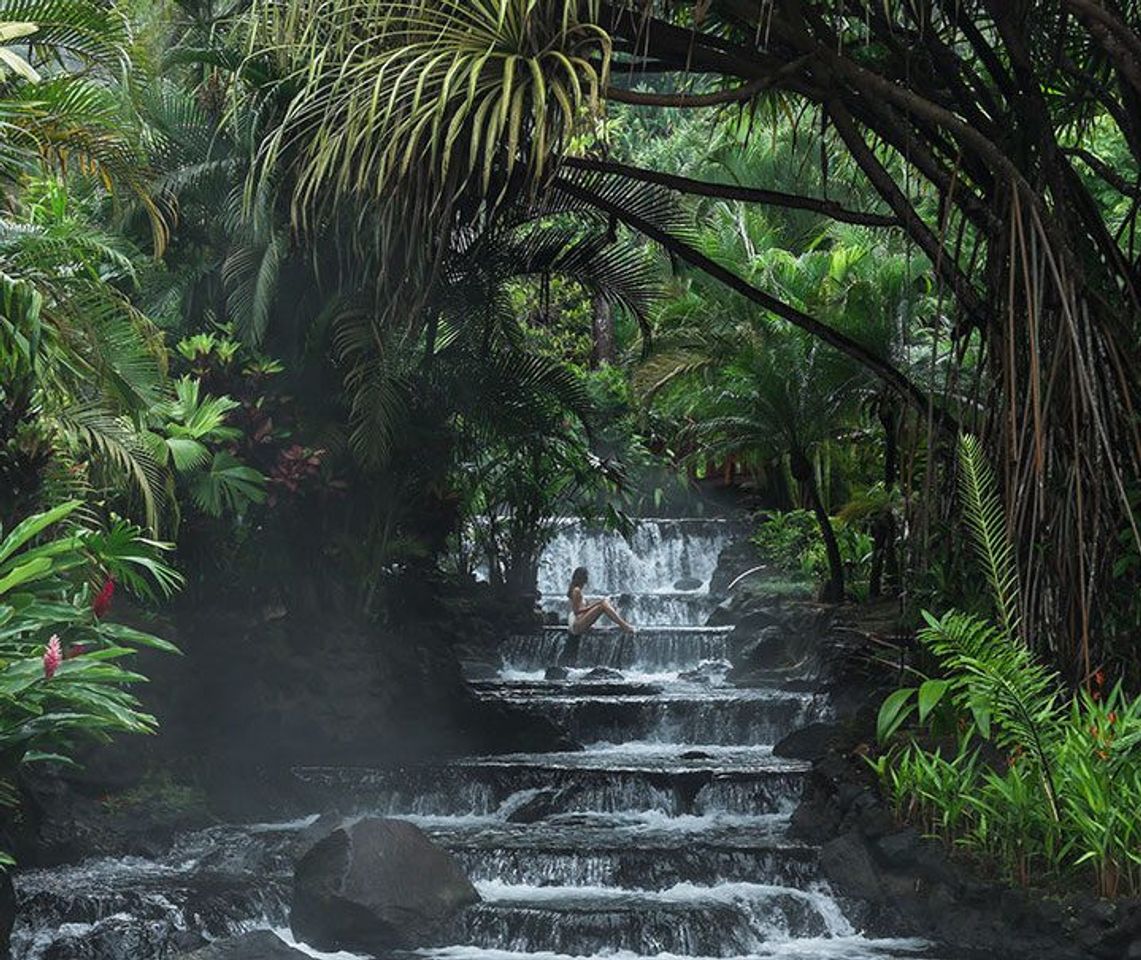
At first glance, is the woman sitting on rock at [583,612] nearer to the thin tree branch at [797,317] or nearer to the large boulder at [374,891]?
the thin tree branch at [797,317]

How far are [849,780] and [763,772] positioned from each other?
131cm

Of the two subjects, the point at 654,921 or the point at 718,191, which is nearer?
the point at 654,921

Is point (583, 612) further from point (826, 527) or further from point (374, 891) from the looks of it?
point (374, 891)

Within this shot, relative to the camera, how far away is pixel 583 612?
16.0m

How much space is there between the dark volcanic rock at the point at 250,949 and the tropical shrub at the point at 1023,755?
109 inches

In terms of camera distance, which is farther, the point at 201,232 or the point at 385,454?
the point at 201,232

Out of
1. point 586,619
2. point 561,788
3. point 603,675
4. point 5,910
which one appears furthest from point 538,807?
point 586,619

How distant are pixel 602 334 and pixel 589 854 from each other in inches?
642

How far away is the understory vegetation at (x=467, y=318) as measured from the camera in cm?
702

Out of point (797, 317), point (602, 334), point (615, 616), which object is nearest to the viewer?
point (797, 317)

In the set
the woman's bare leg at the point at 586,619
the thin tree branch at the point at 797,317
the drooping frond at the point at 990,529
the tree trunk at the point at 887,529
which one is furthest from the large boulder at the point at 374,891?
the woman's bare leg at the point at 586,619

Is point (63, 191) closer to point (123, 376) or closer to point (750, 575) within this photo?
point (123, 376)

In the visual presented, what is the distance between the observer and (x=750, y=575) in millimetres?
17766

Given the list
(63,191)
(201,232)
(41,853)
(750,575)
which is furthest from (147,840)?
(750,575)
